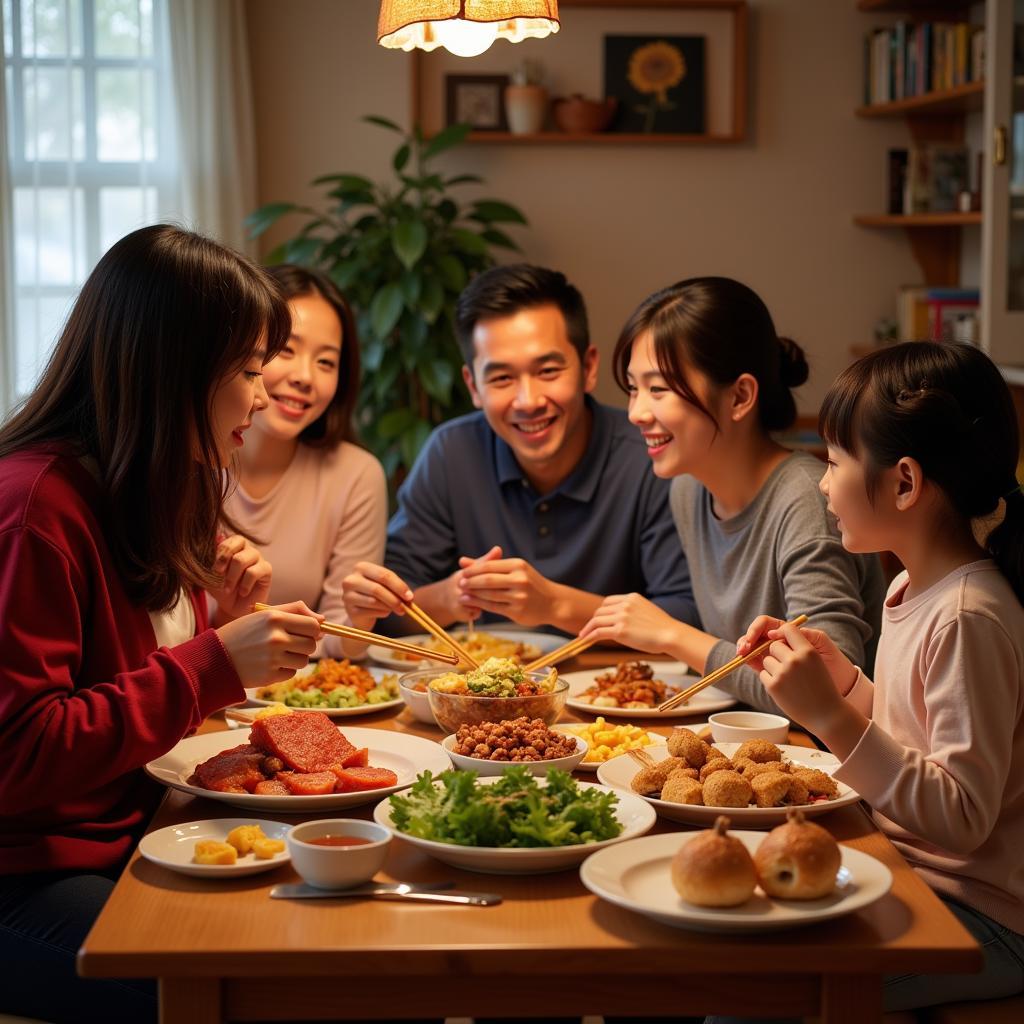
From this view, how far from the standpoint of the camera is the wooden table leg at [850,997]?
1.16 m

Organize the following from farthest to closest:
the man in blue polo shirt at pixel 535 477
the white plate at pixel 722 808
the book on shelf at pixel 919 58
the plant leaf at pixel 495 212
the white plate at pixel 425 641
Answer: the plant leaf at pixel 495 212 → the book on shelf at pixel 919 58 → the man in blue polo shirt at pixel 535 477 → the white plate at pixel 425 641 → the white plate at pixel 722 808

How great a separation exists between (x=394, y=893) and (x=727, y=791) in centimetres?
41

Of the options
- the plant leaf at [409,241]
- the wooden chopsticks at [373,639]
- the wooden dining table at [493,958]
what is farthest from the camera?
the plant leaf at [409,241]

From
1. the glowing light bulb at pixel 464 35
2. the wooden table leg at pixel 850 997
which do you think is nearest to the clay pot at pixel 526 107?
the glowing light bulb at pixel 464 35

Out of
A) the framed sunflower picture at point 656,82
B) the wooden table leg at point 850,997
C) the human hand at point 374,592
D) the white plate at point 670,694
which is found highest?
the framed sunflower picture at point 656,82

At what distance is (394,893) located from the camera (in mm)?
1245

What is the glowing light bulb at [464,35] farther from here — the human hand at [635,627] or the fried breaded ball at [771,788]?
the fried breaded ball at [771,788]

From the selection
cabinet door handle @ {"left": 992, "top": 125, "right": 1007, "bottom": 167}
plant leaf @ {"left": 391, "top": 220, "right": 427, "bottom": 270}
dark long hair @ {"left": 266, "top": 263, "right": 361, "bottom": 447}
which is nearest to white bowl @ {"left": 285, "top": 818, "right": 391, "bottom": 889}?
dark long hair @ {"left": 266, "top": 263, "right": 361, "bottom": 447}

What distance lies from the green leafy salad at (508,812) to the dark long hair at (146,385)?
51 centimetres

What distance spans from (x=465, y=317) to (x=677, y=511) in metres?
0.69

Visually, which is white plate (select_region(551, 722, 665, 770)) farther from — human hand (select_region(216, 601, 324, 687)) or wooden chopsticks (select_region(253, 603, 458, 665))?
human hand (select_region(216, 601, 324, 687))

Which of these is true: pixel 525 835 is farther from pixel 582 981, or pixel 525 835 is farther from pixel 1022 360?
pixel 1022 360

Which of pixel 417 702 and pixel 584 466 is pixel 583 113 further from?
pixel 417 702

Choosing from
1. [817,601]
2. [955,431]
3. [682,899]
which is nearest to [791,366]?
[817,601]
